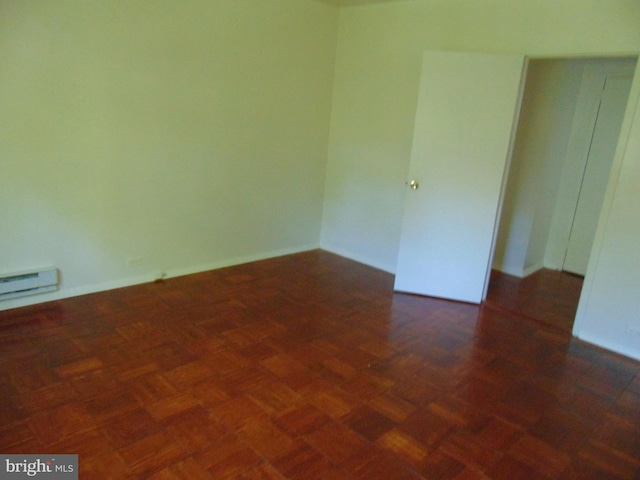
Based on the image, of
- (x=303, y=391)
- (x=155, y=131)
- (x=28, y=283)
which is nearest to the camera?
(x=303, y=391)

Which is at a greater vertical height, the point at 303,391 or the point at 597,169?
the point at 597,169

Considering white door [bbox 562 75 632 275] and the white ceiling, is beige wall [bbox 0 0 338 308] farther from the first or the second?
white door [bbox 562 75 632 275]

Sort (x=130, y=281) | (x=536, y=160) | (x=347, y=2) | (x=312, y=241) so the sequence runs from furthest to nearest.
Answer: (x=312, y=241) < (x=536, y=160) < (x=347, y=2) < (x=130, y=281)

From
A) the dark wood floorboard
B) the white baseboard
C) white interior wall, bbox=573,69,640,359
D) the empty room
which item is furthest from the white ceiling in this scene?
the dark wood floorboard

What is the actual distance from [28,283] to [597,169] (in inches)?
195

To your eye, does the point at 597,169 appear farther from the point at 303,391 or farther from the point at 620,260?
the point at 303,391

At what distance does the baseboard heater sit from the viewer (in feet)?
9.23

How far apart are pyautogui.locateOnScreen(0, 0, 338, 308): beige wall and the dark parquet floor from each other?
1.53 feet

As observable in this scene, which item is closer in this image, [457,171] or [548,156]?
[457,171]

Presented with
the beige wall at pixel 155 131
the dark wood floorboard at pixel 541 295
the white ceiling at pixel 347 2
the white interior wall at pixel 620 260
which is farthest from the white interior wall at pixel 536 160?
the beige wall at pixel 155 131

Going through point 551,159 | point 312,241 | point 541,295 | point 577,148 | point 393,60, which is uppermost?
point 393,60

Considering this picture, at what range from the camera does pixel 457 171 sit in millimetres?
3562

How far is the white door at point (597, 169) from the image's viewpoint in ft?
13.7

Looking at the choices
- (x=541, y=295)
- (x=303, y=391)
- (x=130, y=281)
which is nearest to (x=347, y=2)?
(x=130, y=281)
